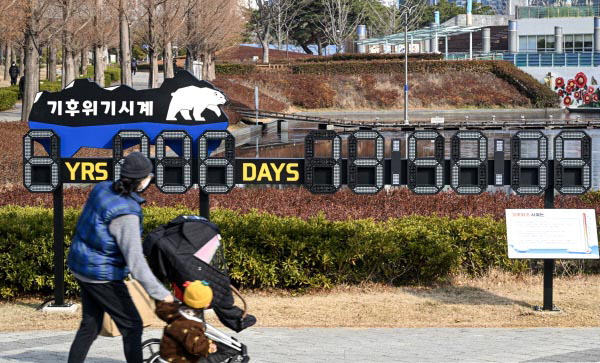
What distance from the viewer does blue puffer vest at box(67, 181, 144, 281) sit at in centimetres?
652

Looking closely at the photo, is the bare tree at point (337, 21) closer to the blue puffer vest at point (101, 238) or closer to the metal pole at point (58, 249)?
the metal pole at point (58, 249)

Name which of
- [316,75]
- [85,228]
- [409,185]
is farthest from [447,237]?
[316,75]

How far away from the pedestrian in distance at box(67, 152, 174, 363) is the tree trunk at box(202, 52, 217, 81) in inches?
2277

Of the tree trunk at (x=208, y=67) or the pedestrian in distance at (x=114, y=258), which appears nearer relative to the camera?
the pedestrian in distance at (x=114, y=258)

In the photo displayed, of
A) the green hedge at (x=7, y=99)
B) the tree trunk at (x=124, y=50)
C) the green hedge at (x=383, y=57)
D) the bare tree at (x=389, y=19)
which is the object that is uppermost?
the bare tree at (x=389, y=19)

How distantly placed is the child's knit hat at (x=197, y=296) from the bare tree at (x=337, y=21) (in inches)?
3510

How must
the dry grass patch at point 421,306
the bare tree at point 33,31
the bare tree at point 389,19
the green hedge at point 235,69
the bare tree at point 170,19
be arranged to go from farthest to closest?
the bare tree at point 389,19, the green hedge at point 235,69, the bare tree at point 170,19, the bare tree at point 33,31, the dry grass patch at point 421,306

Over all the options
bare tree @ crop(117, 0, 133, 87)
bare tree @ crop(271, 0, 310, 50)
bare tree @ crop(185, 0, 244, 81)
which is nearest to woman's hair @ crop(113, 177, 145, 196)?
bare tree @ crop(117, 0, 133, 87)

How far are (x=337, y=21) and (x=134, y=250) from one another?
9354cm

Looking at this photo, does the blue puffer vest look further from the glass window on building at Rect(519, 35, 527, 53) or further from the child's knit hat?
the glass window on building at Rect(519, 35, 527, 53)

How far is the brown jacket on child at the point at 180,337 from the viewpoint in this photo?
650 centimetres

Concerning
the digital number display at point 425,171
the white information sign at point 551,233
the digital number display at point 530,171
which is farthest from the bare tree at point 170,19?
the white information sign at point 551,233

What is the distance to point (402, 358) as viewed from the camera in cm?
823

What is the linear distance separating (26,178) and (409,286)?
4.56 m
